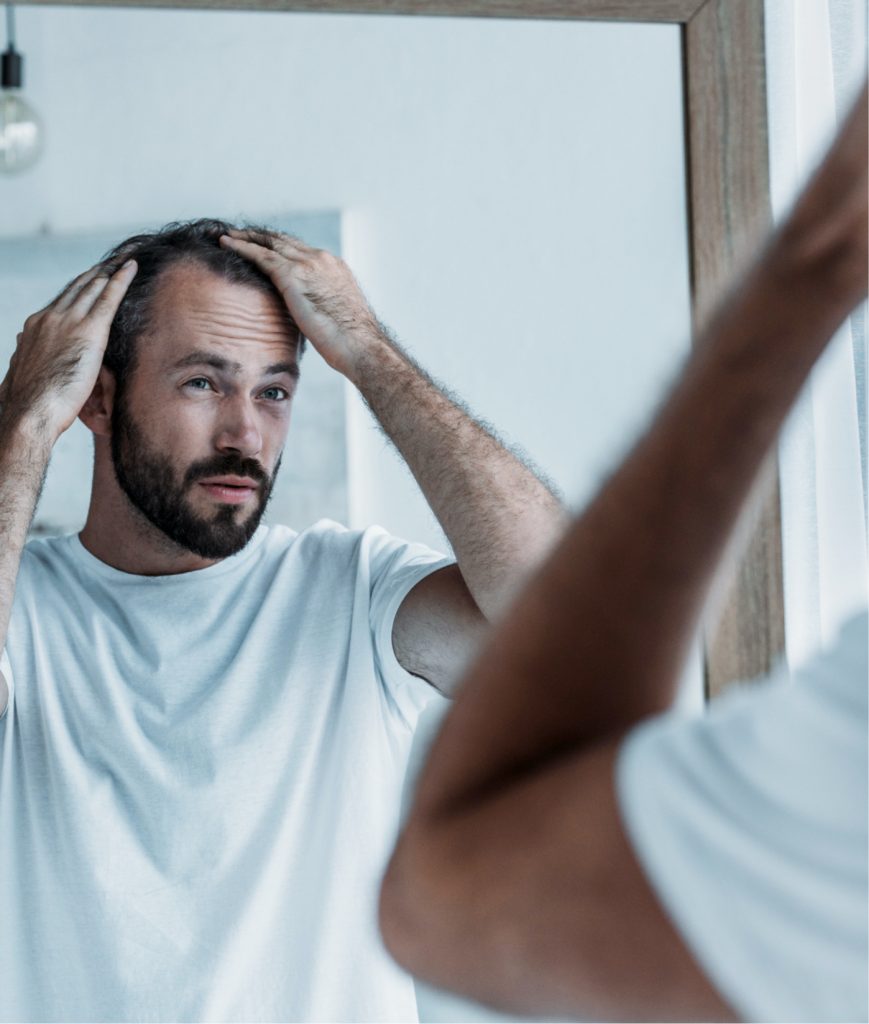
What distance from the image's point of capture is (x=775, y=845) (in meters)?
0.32

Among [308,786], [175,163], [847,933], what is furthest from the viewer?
[175,163]

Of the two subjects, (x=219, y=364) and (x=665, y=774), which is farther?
(x=219, y=364)

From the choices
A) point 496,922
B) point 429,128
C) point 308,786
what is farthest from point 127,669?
point 496,922

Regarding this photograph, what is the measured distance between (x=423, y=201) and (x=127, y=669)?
0.59 meters

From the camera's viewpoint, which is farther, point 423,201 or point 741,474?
point 423,201

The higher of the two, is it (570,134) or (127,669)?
(570,134)

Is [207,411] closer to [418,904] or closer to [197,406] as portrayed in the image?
[197,406]

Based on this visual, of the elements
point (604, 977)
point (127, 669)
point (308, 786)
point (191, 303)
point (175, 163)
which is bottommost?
point (308, 786)

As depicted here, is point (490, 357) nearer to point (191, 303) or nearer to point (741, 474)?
point (191, 303)

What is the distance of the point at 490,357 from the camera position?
49.8 inches

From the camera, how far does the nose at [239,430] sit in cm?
120

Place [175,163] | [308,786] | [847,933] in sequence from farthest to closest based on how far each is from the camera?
1. [175,163]
2. [308,786]
3. [847,933]

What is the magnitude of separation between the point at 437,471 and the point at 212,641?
31 centimetres

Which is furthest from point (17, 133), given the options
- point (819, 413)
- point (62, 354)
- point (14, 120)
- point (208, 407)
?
point (819, 413)
